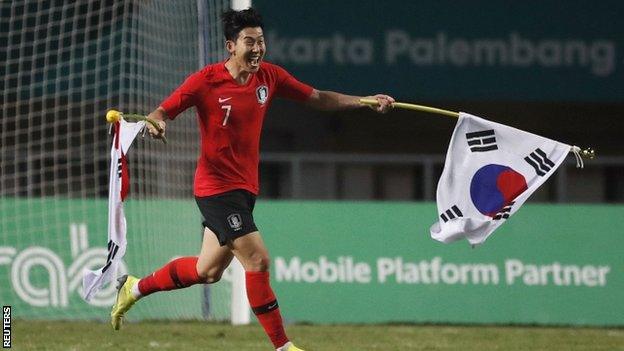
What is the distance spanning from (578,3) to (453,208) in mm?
8963

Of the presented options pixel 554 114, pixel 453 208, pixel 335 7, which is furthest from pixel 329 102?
pixel 554 114

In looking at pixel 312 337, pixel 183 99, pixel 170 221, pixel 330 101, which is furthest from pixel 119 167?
pixel 170 221

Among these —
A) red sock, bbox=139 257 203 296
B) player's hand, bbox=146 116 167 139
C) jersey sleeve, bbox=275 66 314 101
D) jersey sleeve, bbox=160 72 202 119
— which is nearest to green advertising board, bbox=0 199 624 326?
red sock, bbox=139 257 203 296

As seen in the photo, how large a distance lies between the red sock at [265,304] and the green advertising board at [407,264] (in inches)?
155

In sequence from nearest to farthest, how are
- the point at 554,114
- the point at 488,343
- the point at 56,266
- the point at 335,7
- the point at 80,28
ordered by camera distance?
the point at 488,343 → the point at 56,266 → the point at 80,28 → the point at 335,7 → the point at 554,114

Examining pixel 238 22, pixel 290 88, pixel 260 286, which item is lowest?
pixel 260 286

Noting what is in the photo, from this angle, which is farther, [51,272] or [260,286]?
[51,272]

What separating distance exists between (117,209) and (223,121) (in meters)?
0.89

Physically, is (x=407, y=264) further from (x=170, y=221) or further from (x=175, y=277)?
(x=175, y=277)

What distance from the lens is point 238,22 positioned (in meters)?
9.12

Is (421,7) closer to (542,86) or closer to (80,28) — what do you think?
(542,86)

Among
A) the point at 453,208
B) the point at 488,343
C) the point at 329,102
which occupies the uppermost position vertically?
the point at 329,102

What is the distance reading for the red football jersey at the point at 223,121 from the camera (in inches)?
360

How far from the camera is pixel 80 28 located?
14023mm
